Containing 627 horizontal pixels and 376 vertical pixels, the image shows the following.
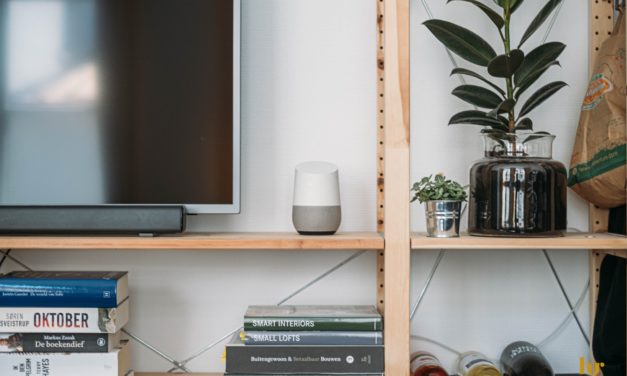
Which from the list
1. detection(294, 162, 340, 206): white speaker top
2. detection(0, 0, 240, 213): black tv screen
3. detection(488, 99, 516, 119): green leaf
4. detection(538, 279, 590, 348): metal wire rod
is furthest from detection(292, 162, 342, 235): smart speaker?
detection(538, 279, 590, 348): metal wire rod

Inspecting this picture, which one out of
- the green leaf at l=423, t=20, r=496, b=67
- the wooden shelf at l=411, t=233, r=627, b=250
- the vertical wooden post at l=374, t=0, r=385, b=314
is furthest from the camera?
the vertical wooden post at l=374, t=0, r=385, b=314

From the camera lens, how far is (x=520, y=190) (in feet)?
3.71

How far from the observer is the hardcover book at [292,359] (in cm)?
113

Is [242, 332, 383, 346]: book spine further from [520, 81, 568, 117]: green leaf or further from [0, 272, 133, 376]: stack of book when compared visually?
[520, 81, 568, 117]: green leaf

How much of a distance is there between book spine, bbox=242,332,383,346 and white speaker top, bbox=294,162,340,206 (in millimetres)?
272

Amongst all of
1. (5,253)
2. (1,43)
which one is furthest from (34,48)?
(5,253)

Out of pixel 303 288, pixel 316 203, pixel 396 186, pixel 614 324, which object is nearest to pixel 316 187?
pixel 316 203

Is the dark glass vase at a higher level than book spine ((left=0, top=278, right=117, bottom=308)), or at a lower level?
higher

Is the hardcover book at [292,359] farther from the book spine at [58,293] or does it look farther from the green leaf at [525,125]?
the green leaf at [525,125]

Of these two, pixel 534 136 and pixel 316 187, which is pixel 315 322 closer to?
pixel 316 187

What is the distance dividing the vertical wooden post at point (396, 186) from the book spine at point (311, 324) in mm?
52

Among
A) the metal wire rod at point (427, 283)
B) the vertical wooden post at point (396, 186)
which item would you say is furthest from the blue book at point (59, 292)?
the metal wire rod at point (427, 283)

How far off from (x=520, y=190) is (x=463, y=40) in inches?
13.3

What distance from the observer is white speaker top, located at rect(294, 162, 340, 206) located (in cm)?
122
